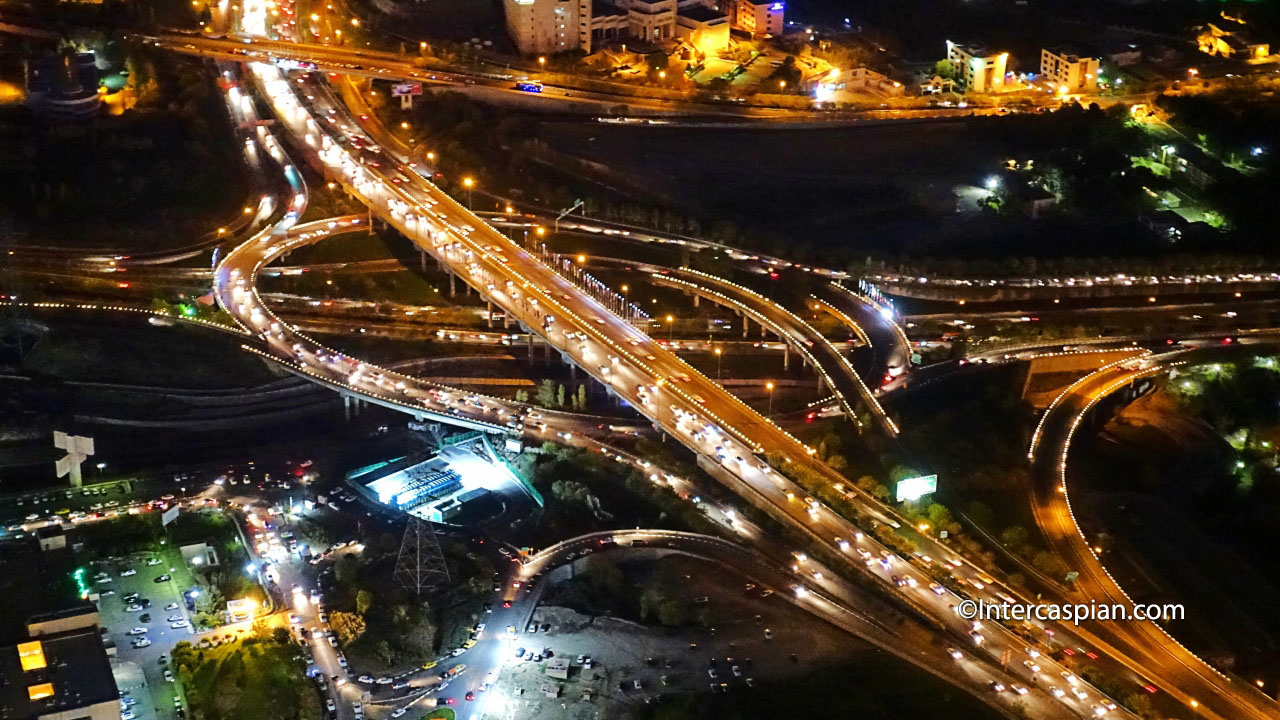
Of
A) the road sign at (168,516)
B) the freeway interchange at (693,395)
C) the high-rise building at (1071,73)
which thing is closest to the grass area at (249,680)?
the road sign at (168,516)

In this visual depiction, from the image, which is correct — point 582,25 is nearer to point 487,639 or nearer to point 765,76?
point 765,76

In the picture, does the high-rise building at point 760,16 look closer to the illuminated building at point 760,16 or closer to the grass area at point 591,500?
the illuminated building at point 760,16

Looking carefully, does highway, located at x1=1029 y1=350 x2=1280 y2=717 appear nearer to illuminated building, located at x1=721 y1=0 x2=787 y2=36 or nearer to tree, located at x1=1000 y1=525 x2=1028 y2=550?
tree, located at x1=1000 y1=525 x2=1028 y2=550

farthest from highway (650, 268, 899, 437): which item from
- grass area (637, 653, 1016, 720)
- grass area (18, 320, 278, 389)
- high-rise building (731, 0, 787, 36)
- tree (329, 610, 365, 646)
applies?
high-rise building (731, 0, 787, 36)

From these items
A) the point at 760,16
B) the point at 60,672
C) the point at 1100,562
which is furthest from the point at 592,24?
the point at 60,672

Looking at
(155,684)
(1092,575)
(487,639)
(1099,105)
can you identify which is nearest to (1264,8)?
(1099,105)

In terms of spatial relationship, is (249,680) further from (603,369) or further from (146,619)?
(603,369)
